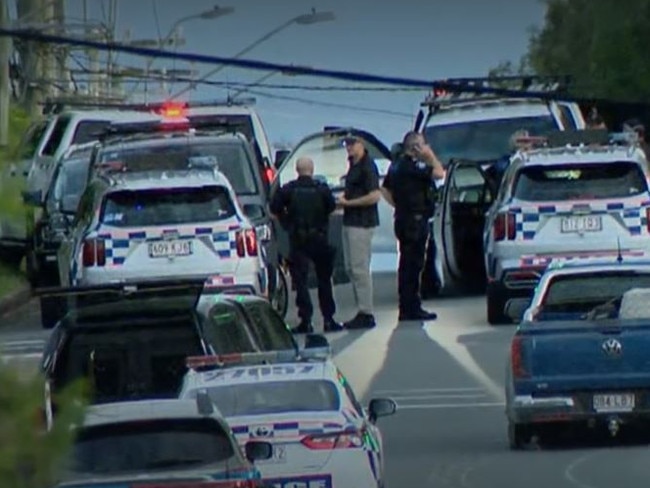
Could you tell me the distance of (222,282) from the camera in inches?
882

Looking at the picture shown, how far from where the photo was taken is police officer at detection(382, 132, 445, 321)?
24969mm

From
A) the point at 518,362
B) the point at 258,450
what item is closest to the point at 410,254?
the point at 518,362

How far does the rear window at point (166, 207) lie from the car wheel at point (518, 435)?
627cm

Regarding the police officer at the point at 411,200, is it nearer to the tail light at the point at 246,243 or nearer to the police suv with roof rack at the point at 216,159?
the police suv with roof rack at the point at 216,159

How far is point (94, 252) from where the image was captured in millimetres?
22531

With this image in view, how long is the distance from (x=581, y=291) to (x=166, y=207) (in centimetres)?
584

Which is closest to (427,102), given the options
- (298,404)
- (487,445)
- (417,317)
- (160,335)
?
(417,317)

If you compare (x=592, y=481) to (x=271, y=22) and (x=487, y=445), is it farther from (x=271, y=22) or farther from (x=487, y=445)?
(x=271, y=22)

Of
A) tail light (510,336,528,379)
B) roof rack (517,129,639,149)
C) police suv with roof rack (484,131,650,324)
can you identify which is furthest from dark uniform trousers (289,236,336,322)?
tail light (510,336,528,379)

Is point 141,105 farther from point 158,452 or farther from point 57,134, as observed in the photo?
point 158,452

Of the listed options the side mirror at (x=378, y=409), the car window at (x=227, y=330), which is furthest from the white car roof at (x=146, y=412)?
the car window at (x=227, y=330)

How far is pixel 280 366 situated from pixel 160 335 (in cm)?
161

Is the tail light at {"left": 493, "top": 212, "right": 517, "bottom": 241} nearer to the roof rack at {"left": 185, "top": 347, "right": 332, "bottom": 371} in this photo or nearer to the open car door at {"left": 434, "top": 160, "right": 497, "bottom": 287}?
the open car door at {"left": 434, "top": 160, "right": 497, "bottom": 287}

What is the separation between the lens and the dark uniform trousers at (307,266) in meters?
24.3
